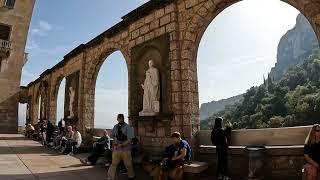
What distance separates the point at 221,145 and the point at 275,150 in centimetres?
98

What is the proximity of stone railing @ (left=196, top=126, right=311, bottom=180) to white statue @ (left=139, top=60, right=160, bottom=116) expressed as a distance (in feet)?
7.14

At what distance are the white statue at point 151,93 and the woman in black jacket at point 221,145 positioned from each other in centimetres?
197

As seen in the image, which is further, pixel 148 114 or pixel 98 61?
pixel 98 61

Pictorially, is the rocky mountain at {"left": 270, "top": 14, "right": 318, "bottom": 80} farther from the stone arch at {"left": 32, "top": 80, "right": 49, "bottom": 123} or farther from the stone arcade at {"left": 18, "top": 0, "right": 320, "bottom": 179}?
the stone arcade at {"left": 18, "top": 0, "right": 320, "bottom": 179}

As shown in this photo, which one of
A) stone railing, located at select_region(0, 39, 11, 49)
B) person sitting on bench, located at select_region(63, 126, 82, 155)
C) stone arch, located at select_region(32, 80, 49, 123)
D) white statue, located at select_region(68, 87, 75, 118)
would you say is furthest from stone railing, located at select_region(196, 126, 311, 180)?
stone railing, located at select_region(0, 39, 11, 49)

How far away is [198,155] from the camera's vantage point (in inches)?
265

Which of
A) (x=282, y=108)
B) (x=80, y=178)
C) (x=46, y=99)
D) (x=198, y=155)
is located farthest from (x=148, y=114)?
(x=282, y=108)

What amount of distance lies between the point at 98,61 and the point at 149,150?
Answer: 5.68 metres

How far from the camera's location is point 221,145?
566 centimetres

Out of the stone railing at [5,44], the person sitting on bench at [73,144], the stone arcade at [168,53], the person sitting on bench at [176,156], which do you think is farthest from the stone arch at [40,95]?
the person sitting on bench at [176,156]

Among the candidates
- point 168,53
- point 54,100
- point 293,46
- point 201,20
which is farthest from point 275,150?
point 293,46

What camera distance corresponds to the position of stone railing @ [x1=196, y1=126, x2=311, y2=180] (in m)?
5.07

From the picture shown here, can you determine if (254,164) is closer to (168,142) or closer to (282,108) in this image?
(168,142)

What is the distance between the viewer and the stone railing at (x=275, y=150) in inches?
200
